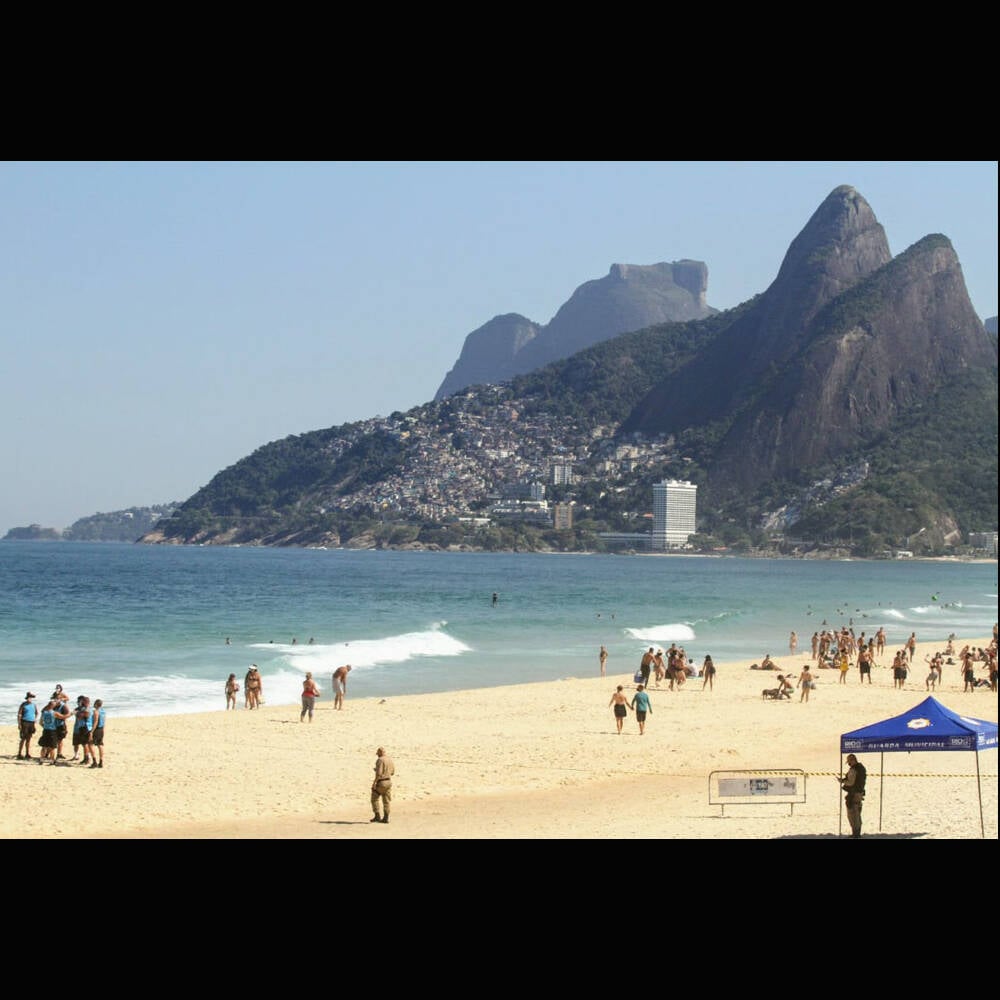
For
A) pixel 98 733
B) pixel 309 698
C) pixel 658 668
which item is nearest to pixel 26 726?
pixel 98 733

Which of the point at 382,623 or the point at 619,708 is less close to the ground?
the point at 619,708

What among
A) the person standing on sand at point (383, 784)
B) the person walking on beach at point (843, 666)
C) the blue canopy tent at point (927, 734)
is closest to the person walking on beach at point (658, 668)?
the person walking on beach at point (843, 666)

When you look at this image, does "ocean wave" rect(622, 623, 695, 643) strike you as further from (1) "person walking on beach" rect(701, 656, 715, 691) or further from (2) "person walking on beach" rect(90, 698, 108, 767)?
(2) "person walking on beach" rect(90, 698, 108, 767)

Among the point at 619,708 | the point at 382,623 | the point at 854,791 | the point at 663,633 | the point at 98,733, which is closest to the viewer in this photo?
the point at 854,791

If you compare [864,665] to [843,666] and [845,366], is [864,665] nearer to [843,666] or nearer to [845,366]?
[843,666]

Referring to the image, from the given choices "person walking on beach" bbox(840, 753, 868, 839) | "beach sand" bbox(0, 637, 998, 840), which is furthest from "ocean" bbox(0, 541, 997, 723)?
"person walking on beach" bbox(840, 753, 868, 839)
